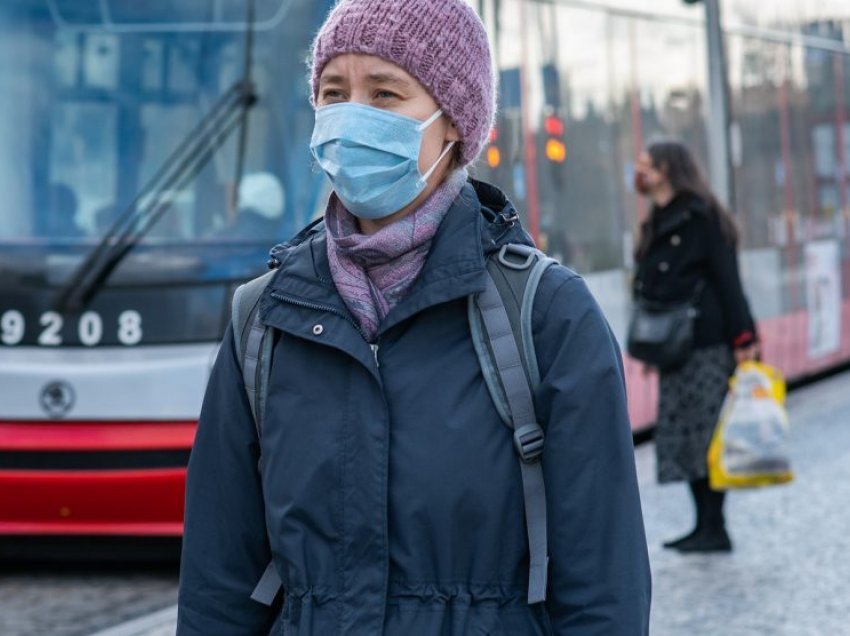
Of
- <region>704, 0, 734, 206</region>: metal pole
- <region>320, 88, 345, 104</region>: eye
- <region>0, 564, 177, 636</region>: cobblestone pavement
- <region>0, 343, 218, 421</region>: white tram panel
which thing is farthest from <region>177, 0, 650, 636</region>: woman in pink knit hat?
<region>704, 0, 734, 206</region>: metal pole

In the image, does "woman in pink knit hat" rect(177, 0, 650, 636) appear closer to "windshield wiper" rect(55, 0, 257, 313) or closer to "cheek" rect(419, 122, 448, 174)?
"cheek" rect(419, 122, 448, 174)

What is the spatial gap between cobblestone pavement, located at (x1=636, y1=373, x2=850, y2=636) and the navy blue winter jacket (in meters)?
3.35

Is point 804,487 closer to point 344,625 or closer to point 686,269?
point 686,269

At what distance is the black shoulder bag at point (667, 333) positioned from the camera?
679 cm

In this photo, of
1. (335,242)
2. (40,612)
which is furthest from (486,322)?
(40,612)

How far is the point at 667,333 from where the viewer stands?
22.2ft

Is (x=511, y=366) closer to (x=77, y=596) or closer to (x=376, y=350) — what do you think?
(x=376, y=350)

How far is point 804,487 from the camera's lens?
8477 mm

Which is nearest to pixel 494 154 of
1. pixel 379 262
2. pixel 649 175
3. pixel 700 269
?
pixel 649 175

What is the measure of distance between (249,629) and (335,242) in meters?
0.53

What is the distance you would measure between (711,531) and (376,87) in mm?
4840

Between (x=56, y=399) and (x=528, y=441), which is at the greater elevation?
(x=528, y=441)

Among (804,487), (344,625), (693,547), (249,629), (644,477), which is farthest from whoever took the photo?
(644,477)

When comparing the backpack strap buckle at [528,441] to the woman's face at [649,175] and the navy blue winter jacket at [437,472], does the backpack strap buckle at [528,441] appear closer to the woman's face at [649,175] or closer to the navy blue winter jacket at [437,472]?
the navy blue winter jacket at [437,472]
